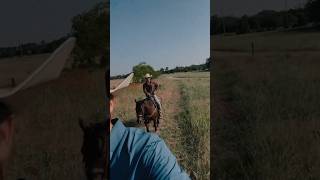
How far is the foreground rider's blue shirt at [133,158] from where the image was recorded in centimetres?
506

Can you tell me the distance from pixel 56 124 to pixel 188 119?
1086 millimetres

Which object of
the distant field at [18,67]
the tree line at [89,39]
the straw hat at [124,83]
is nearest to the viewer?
the distant field at [18,67]

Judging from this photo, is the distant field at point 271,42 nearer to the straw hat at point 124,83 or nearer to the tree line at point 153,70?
the tree line at point 153,70

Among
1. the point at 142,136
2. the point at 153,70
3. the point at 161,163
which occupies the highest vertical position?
the point at 153,70

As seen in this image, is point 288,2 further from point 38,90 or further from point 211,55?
point 38,90

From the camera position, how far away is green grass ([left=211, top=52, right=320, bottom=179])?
18.7ft

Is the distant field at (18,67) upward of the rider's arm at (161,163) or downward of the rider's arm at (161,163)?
upward

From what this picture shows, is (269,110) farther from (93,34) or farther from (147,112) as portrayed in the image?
(93,34)

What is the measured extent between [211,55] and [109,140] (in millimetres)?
1129

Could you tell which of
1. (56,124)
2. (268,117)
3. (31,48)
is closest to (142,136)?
(56,124)

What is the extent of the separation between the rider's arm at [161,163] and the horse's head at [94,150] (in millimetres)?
315

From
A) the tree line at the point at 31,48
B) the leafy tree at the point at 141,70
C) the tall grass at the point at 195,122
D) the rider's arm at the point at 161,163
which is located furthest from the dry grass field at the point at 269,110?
the tree line at the point at 31,48

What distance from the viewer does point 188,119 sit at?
18.4 feet

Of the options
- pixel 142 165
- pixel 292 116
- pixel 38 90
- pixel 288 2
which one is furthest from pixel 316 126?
pixel 38 90
